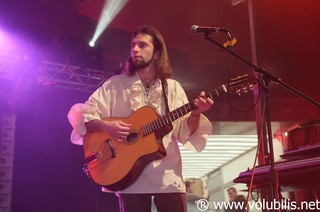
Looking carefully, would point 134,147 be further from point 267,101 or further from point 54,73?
point 54,73

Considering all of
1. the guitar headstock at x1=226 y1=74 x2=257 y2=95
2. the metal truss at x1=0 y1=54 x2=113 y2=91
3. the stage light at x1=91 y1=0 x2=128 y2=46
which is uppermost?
the stage light at x1=91 y1=0 x2=128 y2=46

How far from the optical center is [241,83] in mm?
2520

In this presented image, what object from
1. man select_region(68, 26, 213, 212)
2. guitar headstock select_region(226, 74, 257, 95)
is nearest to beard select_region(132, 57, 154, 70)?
man select_region(68, 26, 213, 212)

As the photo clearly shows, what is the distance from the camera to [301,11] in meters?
5.60

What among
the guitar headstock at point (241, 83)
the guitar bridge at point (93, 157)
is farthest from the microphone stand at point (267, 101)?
the guitar bridge at point (93, 157)

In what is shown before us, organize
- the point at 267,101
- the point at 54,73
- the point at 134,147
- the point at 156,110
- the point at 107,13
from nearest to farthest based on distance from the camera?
the point at 267,101 < the point at 134,147 < the point at 156,110 < the point at 54,73 < the point at 107,13

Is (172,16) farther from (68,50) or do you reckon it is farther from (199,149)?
(199,149)

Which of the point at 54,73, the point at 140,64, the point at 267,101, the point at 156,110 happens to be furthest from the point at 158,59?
the point at 54,73

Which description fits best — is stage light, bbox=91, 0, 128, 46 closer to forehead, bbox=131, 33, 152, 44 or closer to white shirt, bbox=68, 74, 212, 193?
forehead, bbox=131, 33, 152, 44

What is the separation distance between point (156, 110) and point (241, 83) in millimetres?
614

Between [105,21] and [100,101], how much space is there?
3.14m

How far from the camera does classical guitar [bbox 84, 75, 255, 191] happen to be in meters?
2.53

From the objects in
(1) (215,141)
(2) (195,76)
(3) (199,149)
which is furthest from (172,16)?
(1) (215,141)

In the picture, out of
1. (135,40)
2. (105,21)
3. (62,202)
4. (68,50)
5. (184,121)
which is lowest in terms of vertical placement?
(62,202)
